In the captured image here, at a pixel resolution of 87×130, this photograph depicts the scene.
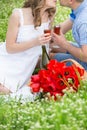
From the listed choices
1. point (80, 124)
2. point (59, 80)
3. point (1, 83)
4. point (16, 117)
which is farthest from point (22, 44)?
point (80, 124)

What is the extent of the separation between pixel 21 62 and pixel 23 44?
1.05 feet

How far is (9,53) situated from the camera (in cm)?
626

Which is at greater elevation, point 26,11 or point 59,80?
point 26,11

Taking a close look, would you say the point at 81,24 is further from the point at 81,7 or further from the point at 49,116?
the point at 49,116

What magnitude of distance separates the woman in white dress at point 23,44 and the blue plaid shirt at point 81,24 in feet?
0.97

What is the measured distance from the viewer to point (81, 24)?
5930 millimetres

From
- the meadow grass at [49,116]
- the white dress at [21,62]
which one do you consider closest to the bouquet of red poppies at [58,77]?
the meadow grass at [49,116]

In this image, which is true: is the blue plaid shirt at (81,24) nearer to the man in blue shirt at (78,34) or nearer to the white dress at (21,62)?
the man in blue shirt at (78,34)

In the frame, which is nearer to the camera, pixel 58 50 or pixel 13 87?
pixel 13 87

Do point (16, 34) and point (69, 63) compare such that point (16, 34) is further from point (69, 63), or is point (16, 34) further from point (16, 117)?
point (16, 117)

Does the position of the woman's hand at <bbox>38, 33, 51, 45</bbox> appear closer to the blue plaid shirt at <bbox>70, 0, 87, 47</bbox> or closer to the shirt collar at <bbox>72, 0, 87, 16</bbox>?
the blue plaid shirt at <bbox>70, 0, 87, 47</bbox>

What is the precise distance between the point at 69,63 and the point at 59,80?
0.80 m

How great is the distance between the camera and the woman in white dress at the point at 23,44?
19.9 feet

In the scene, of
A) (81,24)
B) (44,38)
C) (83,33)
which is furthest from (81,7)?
(44,38)
